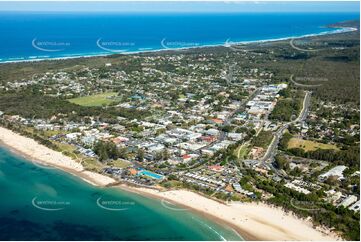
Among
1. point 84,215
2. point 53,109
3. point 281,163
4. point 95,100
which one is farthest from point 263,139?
point 95,100

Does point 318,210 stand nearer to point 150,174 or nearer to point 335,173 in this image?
point 335,173

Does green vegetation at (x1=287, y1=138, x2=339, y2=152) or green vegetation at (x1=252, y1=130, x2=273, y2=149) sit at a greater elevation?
green vegetation at (x1=252, y1=130, x2=273, y2=149)

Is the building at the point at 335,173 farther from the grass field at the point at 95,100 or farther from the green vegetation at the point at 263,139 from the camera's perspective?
the grass field at the point at 95,100

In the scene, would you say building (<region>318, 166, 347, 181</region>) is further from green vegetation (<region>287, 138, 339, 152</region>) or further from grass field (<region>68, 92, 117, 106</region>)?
grass field (<region>68, 92, 117, 106</region>)

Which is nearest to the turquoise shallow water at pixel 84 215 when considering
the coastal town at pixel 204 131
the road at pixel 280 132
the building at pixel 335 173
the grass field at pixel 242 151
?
the coastal town at pixel 204 131

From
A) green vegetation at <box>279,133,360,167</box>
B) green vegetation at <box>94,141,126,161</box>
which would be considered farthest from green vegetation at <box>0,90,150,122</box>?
green vegetation at <box>279,133,360,167</box>

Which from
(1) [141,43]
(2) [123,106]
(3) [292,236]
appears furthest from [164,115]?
(1) [141,43]
